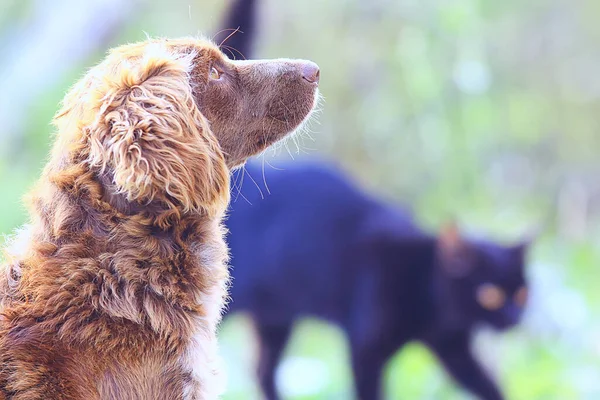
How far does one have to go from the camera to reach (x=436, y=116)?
21.8 ft

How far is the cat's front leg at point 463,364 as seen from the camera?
4.61 m

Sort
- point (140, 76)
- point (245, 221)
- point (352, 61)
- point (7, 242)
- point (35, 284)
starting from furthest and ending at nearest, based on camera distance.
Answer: point (352, 61)
point (245, 221)
point (7, 242)
point (140, 76)
point (35, 284)

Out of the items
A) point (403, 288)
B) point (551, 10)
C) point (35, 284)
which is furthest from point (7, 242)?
point (551, 10)

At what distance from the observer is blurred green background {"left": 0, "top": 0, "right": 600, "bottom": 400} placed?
5637 mm

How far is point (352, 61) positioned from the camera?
7.07 m

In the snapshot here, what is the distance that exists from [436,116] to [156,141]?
4.82 m

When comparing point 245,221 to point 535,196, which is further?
point 535,196

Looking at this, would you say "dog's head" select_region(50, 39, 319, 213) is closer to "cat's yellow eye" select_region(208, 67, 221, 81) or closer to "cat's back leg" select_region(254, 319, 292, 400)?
"cat's yellow eye" select_region(208, 67, 221, 81)

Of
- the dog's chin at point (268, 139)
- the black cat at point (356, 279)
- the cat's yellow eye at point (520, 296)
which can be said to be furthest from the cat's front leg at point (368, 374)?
the dog's chin at point (268, 139)

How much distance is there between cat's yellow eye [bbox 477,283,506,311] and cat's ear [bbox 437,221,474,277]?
0.52ft

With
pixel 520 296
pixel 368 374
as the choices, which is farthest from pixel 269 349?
pixel 520 296

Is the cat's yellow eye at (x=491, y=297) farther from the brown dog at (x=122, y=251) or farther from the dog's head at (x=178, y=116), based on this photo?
the brown dog at (x=122, y=251)

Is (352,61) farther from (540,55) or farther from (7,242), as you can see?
(7,242)

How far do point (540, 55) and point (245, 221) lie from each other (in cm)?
443
